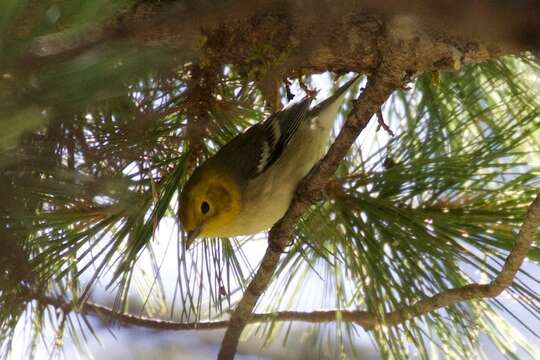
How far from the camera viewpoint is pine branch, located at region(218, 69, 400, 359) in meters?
1.83

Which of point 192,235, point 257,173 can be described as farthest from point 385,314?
point 257,173

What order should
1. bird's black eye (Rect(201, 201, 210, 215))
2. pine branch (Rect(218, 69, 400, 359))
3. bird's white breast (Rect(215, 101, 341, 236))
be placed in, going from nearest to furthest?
pine branch (Rect(218, 69, 400, 359)) → bird's black eye (Rect(201, 201, 210, 215)) → bird's white breast (Rect(215, 101, 341, 236))

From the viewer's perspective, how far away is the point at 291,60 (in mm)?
1793

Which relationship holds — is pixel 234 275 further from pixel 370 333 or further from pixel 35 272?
pixel 35 272

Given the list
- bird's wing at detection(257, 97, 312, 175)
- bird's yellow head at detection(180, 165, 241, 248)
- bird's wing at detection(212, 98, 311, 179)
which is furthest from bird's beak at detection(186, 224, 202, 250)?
bird's wing at detection(257, 97, 312, 175)

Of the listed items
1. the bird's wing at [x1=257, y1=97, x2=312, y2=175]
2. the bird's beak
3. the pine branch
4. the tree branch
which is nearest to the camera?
the tree branch

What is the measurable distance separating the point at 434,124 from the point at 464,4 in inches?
65.2

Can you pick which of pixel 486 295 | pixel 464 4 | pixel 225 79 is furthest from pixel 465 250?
pixel 464 4

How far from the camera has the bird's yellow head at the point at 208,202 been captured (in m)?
2.24

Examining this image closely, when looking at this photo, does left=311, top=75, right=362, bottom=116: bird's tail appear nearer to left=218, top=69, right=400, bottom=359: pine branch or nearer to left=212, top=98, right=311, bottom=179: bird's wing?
left=212, top=98, right=311, bottom=179: bird's wing

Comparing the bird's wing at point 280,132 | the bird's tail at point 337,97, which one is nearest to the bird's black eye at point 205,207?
the bird's wing at point 280,132

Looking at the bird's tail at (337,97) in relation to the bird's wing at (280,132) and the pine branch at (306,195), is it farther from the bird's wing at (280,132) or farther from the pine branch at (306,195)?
the pine branch at (306,195)

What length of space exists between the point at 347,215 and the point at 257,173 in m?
0.53

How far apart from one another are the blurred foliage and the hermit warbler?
69 millimetres
